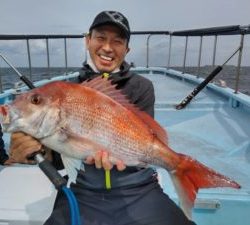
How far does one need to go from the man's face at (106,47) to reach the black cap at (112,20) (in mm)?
35

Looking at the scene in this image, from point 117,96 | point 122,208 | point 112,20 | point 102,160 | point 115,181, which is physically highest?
point 112,20

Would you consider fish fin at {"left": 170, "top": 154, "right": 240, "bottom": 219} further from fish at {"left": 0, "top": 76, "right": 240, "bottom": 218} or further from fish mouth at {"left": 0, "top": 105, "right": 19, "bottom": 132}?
fish mouth at {"left": 0, "top": 105, "right": 19, "bottom": 132}

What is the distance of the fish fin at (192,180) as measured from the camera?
1.72 metres

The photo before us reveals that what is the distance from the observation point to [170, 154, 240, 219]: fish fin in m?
1.72

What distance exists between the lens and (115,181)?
2189 mm

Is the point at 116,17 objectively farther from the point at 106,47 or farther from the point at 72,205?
the point at 72,205

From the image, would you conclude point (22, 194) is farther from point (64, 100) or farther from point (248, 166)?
point (248, 166)

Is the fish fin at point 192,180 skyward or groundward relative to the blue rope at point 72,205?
skyward

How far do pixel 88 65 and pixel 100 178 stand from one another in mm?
804

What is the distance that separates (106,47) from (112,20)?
185 millimetres

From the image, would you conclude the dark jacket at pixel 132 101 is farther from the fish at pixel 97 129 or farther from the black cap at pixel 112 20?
the fish at pixel 97 129

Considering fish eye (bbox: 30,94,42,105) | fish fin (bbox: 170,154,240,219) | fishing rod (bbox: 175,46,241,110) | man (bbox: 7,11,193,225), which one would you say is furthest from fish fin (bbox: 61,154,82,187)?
fishing rod (bbox: 175,46,241,110)

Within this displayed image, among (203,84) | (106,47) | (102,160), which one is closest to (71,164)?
(102,160)

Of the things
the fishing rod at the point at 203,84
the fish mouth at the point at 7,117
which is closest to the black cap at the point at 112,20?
the fish mouth at the point at 7,117
